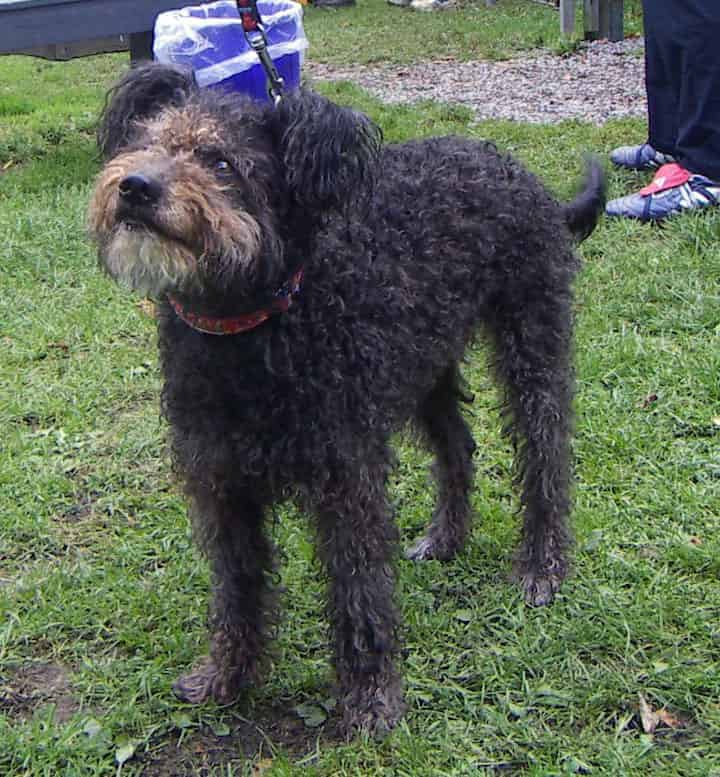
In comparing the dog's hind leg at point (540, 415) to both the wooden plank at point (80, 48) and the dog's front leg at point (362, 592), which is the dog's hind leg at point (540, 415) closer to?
Result: the dog's front leg at point (362, 592)

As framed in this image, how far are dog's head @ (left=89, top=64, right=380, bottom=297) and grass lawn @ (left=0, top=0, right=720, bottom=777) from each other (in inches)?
31.9

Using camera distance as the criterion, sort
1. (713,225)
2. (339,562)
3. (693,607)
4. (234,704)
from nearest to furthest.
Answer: (339,562), (234,704), (693,607), (713,225)

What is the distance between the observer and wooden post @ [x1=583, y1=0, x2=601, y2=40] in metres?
11.5

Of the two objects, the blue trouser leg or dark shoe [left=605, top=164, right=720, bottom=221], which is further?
dark shoe [left=605, top=164, right=720, bottom=221]

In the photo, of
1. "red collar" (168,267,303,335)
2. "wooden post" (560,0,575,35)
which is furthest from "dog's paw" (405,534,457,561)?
"wooden post" (560,0,575,35)

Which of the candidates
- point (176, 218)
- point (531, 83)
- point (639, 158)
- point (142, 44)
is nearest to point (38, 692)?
point (176, 218)

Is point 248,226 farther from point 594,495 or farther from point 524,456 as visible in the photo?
point 594,495

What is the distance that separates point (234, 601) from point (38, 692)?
2.05ft

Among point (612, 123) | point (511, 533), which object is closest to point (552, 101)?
point (612, 123)

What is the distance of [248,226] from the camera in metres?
2.38

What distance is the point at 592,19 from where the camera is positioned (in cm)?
1160

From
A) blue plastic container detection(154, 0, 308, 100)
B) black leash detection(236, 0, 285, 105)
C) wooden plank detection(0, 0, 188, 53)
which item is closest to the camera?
black leash detection(236, 0, 285, 105)

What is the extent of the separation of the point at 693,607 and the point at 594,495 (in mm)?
719

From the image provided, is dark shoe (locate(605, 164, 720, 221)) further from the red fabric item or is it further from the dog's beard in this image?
the dog's beard
